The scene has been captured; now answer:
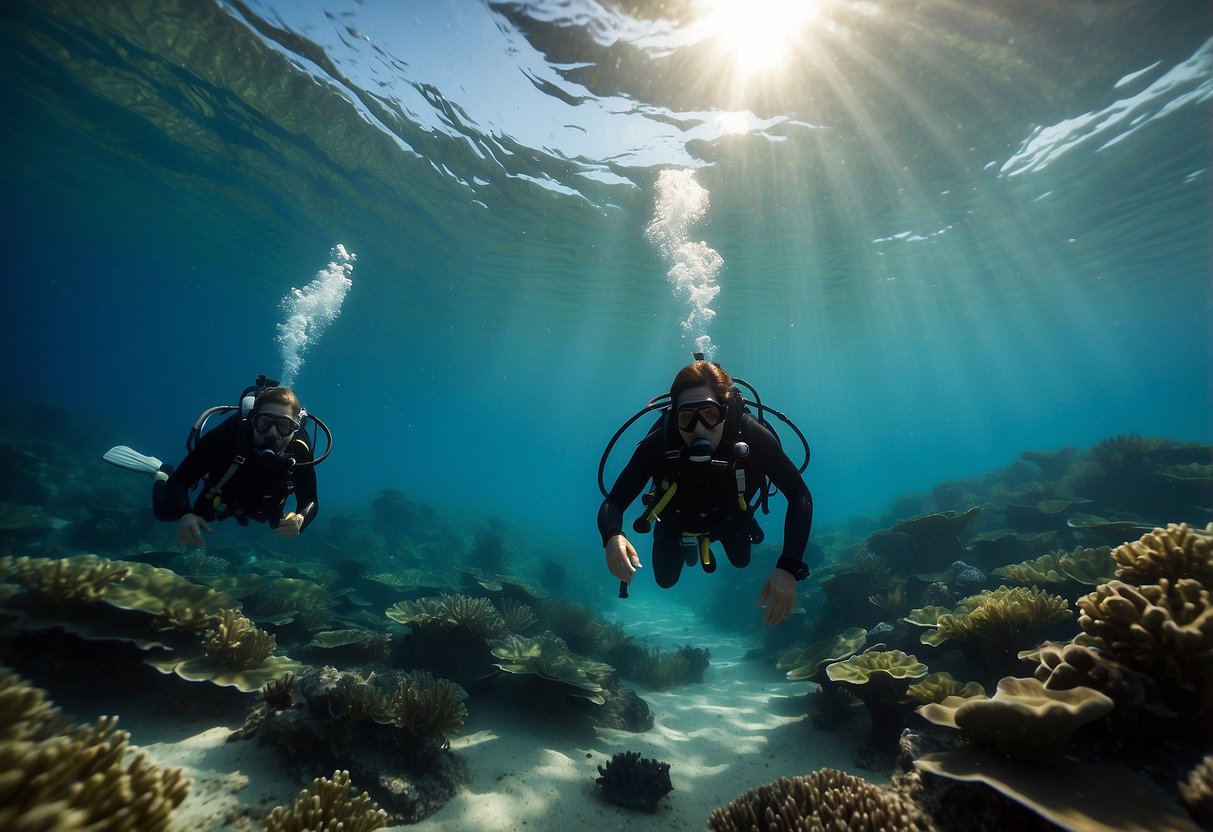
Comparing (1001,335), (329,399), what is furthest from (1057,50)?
A: (329,399)

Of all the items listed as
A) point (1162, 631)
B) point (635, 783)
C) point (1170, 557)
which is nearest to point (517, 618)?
point (635, 783)

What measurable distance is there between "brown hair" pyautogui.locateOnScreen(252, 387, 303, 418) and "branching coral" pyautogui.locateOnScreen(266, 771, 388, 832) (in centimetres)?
421

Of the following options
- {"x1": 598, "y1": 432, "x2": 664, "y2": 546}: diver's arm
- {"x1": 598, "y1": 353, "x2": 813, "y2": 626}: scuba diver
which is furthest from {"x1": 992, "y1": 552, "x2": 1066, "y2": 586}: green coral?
{"x1": 598, "y1": 432, "x2": 664, "y2": 546}: diver's arm

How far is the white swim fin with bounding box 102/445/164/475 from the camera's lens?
8109mm

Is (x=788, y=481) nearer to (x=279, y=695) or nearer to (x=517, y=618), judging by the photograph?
(x=279, y=695)

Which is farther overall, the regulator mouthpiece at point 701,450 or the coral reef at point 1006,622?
the coral reef at point 1006,622

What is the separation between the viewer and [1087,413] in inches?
5581

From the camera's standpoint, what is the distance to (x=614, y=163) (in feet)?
52.8

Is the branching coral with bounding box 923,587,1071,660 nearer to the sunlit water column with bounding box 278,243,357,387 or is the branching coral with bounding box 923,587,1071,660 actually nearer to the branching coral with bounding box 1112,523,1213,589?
the branching coral with bounding box 1112,523,1213,589

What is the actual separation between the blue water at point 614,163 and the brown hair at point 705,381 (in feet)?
32.7

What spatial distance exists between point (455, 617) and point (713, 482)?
480 centimetres

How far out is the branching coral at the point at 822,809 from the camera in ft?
8.77

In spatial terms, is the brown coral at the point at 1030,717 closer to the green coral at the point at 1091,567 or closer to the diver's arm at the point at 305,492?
the green coral at the point at 1091,567

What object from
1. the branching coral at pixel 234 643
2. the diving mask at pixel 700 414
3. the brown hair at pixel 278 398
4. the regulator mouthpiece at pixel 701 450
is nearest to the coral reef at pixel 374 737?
the branching coral at pixel 234 643
